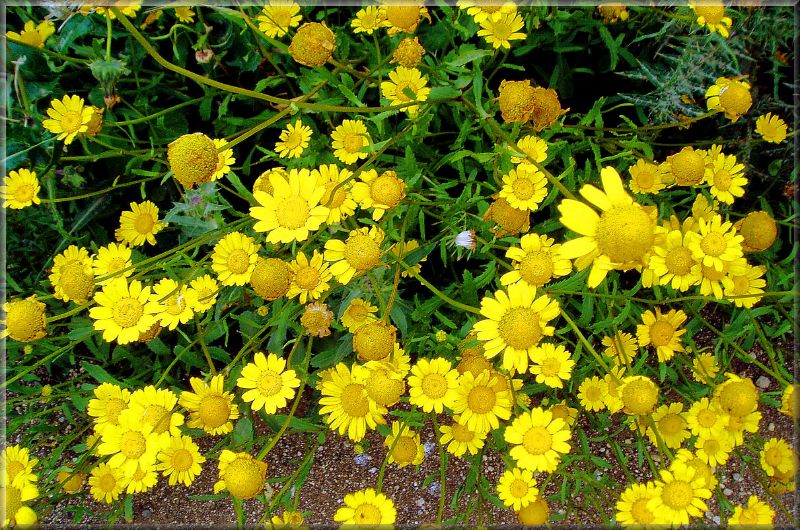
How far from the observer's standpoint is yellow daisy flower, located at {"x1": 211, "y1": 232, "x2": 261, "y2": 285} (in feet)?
6.21

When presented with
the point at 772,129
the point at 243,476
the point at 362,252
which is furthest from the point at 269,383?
the point at 772,129

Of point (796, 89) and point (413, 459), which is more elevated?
point (796, 89)

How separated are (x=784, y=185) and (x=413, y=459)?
183 centimetres

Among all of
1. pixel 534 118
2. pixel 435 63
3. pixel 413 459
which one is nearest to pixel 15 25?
pixel 435 63

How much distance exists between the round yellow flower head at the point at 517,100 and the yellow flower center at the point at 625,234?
0.47 metres

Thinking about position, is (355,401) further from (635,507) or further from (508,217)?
(635,507)

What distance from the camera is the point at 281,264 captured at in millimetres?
1751

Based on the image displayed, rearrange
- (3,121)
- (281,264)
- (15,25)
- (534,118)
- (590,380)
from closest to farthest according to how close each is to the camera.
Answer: (281,264), (534,118), (590,380), (3,121), (15,25)

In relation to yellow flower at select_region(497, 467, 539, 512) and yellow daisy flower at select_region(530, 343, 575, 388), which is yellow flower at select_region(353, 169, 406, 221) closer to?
yellow daisy flower at select_region(530, 343, 575, 388)

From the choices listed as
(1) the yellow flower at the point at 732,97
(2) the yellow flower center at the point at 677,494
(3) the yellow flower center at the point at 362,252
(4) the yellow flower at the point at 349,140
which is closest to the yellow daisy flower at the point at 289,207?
(3) the yellow flower center at the point at 362,252

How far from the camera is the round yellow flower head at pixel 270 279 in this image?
5.62 ft

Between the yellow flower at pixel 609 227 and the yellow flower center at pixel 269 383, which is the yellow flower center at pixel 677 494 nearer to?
the yellow flower at pixel 609 227

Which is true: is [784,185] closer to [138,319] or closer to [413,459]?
[413,459]

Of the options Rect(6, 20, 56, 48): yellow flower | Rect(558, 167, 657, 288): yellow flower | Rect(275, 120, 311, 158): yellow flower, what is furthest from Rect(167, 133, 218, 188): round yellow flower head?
Rect(6, 20, 56, 48): yellow flower
